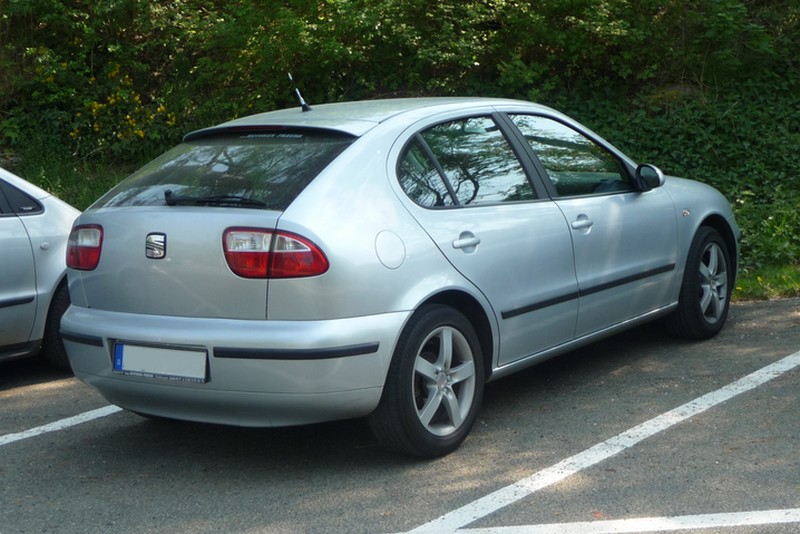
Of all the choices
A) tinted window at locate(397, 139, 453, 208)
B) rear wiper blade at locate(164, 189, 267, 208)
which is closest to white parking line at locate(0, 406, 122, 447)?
rear wiper blade at locate(164, 189, 267, 208)

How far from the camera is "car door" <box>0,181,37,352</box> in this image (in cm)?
637

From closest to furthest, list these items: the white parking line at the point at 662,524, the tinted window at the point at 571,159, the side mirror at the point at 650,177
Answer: the white parking line at the point at 662,524 < the tinted window at the point at 571,159 < the side mirror at the point at 650,177

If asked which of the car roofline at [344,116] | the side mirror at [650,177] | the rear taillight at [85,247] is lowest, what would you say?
the rear taillight at [85,247]

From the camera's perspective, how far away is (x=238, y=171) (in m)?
4.81

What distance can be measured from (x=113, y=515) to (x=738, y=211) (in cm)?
737

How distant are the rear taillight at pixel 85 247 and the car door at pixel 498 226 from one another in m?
1.38

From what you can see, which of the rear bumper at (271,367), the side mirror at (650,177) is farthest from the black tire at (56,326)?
the side mirror at (650,177)

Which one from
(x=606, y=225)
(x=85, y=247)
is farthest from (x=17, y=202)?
(x=606, y=225)

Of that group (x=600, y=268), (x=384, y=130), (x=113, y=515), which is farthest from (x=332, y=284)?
(x=600, y=268)

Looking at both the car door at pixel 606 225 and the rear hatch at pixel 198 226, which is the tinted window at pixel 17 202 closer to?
the rear hatch at pixel 198 226

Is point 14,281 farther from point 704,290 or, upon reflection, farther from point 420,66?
point 420,66

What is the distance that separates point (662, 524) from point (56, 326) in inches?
164

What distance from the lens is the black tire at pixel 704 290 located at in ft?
21.8

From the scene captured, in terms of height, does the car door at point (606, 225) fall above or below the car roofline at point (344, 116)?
below
